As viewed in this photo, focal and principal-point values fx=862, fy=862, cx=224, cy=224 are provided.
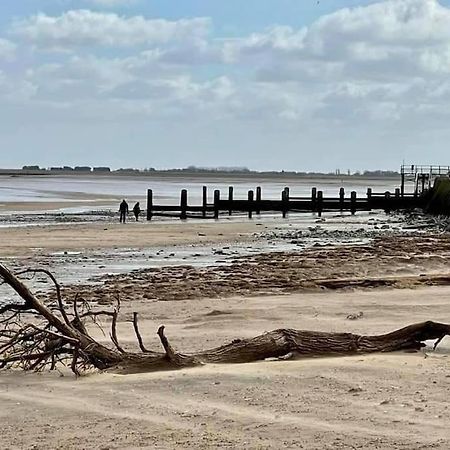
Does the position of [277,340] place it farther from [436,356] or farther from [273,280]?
[273,280]

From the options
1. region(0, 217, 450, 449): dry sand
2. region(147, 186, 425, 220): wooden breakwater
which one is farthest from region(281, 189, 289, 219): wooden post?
region(0, 217, 450, 449): dry sand

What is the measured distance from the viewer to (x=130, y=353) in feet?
26.8

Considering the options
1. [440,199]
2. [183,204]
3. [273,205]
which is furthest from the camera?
[273,205]

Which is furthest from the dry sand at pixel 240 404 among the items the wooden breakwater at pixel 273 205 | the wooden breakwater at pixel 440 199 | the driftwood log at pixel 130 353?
the wooden breakwater at pixel 440 199

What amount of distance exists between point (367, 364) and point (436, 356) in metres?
0.84

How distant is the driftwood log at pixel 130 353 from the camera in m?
7.83

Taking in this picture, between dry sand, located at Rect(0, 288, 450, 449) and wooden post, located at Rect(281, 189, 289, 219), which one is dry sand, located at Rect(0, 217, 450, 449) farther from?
wooden post, located at Rect(281, 189, 289, 219)

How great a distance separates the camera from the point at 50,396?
6.94 m

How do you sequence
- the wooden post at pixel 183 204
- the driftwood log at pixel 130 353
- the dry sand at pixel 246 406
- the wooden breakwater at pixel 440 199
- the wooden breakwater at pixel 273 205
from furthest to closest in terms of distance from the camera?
the wooden breakwater at pixel 440 199 → the wooden breakwater at pixel 273 205 → the wooden post at pixel 183 204 → the driftwood log at pixel 130 353 → the dry sand at pixel 246 406

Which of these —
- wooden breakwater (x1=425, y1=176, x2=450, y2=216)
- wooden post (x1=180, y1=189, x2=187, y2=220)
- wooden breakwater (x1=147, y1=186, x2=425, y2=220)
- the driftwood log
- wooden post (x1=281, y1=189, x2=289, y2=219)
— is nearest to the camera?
the driftwood log

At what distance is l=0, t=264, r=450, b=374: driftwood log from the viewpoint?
308 inches

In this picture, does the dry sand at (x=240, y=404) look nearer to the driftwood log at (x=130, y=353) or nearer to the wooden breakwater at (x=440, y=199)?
the driftwood log at (x=130, y=353)

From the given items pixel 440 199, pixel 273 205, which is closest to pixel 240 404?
pixel 273 205

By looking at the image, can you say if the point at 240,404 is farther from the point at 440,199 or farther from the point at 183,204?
the point at 440,199
